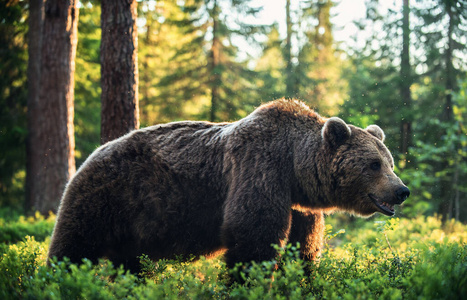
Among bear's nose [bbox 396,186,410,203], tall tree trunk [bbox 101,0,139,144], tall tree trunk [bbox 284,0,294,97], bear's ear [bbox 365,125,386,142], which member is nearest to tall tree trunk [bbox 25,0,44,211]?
tall tree trunk [bbox 101,0,139,144]

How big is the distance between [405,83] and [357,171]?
1162cm

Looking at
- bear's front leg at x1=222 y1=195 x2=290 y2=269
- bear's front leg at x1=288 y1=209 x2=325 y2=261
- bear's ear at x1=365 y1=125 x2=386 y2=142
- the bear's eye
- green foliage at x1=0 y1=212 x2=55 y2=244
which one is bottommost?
green foliage at x1=0 y1=212 x2=55 y2=244

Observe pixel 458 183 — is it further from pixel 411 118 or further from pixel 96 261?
pixel 96 261

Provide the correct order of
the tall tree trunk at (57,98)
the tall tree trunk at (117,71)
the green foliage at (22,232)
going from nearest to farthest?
1. the tall tree trunk at (117,71)
2. the green foliage at (22,232)
3. the tall tree trunk at (57,98)

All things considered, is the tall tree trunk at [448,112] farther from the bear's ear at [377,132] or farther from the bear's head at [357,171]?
the bear's head at [357,171]

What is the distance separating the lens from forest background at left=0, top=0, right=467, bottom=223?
46.8 feet

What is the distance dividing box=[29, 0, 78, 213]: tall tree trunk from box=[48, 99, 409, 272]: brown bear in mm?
5430

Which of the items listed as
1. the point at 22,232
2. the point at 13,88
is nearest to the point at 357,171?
the point at 22,232

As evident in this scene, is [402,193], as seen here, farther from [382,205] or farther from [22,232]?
[22,232]

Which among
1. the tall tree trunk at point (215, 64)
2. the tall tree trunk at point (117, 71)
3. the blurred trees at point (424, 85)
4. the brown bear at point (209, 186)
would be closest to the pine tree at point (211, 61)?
the tall tree trunk at point (215, 64)

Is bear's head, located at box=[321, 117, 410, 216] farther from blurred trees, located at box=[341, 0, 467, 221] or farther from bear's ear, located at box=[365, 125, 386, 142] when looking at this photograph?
blurred trees, located at box=[341, 0, 467, 221]

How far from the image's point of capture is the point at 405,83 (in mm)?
14625

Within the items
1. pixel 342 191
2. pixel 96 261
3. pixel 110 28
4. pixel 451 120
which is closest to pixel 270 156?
pixel 342 191

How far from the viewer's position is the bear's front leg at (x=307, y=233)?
4715 millimetres
